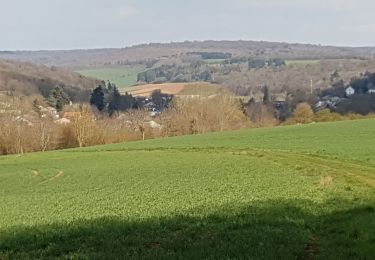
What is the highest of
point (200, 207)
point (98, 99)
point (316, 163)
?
point (200, 207)

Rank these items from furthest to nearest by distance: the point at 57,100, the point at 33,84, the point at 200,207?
the point at 33,84
the point at 57,100
the point at 200,207

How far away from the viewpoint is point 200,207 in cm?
2123

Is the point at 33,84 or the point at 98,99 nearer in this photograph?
the point at 98,99

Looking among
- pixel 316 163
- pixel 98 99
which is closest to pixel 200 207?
pixel 316 163

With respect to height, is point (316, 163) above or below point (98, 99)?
above

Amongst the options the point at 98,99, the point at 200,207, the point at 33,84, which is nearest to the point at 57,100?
the point at 98,99

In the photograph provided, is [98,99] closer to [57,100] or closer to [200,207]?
[57,100]

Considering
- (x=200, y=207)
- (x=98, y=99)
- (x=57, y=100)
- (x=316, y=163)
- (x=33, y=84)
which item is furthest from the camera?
(x=33, y=84)

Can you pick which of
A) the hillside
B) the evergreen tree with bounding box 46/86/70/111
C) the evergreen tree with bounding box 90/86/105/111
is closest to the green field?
the evergreen tree with bounding box 46/86/70/111

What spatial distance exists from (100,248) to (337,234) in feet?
19.3

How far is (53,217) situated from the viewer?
21844 millimetres

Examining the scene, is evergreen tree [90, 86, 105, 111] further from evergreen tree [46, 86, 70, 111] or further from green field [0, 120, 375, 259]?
green field [0, 120, 375, 259]

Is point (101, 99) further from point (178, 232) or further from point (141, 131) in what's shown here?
point (178, 232)

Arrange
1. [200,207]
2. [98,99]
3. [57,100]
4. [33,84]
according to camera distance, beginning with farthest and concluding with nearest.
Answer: [33,84], [98,99], [57,100], [200,207]
